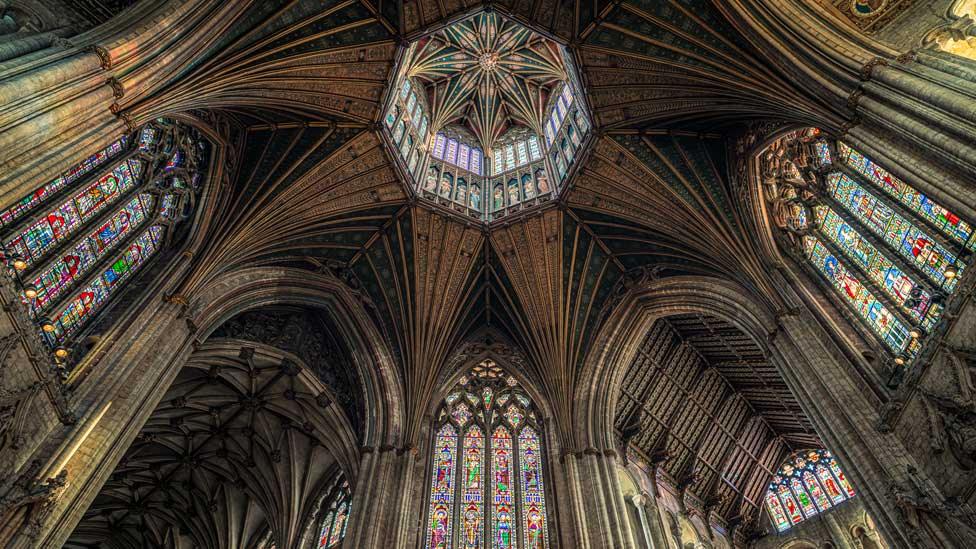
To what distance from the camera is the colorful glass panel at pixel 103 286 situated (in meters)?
9.87

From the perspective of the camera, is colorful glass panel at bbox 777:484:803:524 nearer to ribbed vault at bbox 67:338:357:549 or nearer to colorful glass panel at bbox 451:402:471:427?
colorful glass panel at bbox 451:402:471:427

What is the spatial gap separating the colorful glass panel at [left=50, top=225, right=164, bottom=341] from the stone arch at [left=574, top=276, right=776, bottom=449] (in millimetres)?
11649

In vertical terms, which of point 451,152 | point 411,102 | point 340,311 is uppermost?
point 411,102

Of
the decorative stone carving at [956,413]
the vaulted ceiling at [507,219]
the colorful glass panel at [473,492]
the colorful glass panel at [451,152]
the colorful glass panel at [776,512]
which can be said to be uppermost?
the colorful glass panel at [451,152]

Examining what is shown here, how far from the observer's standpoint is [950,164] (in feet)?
26.0

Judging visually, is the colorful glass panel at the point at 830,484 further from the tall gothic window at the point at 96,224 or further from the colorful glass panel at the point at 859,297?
the tall gothic window at the point at 96,224

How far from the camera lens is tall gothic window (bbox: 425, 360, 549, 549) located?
1449 centimetres

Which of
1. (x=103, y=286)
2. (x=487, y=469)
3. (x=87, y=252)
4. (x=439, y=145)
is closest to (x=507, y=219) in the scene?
(x=439, y=145)

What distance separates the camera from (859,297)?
11242 millimetres

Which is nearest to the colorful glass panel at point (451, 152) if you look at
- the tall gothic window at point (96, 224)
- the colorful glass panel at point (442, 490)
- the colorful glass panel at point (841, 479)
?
the tall gothic window at point (96, 224)

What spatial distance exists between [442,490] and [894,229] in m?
11.8

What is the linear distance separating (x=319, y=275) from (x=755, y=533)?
18.2m

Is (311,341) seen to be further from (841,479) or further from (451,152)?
(841,479)

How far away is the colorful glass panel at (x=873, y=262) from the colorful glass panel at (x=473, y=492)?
406 inches
